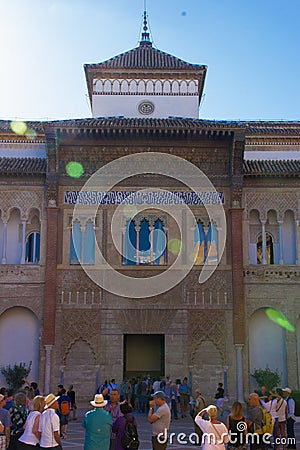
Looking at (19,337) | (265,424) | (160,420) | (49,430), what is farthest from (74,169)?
(49,430)

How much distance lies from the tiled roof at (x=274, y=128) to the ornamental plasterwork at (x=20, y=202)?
8.88 m

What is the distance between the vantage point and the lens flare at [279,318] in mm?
20641

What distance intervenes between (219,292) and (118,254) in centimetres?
356

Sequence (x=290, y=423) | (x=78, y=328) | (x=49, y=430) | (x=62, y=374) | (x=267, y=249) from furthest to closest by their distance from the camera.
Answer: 1. (x=267, y=249)
2. (x=78, y=328)
3. (x=62, y=374)
4. (x=290, y=423)
5. (x=49, y=430)

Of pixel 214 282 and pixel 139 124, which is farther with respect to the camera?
pixel 139 124

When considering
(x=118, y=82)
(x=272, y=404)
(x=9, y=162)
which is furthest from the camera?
(x=118, y=82)

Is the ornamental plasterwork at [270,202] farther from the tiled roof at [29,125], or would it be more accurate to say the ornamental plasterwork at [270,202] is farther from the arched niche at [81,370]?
the tiled roof at [29,125]

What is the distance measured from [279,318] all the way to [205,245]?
3.44m

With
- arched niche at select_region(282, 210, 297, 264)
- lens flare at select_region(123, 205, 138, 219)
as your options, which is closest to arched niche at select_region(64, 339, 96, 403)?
lens flare at select_region(123, 205, 138, 219)

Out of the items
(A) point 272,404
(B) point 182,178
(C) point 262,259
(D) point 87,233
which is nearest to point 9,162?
(D) point 87,233

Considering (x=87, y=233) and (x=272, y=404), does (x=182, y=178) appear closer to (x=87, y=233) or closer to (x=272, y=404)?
(x=87, y=233)

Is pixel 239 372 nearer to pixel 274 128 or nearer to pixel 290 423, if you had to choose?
pixel 290 423

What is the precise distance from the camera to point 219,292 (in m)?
20.6

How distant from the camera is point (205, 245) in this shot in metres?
21.1
